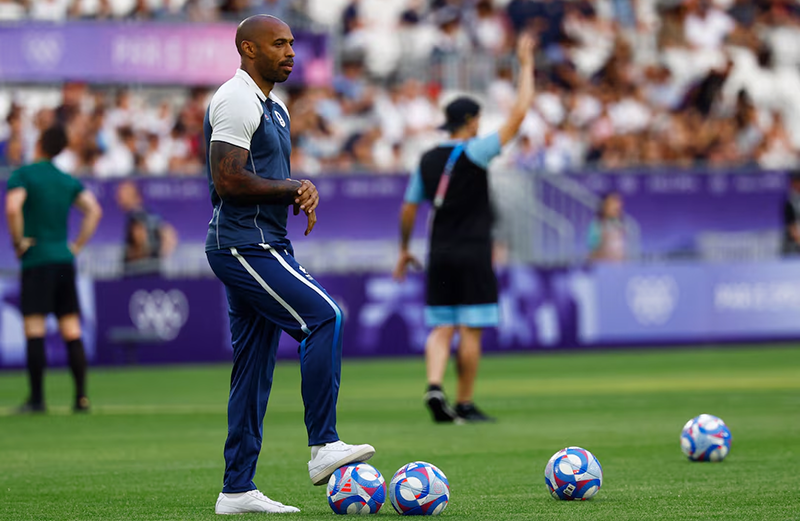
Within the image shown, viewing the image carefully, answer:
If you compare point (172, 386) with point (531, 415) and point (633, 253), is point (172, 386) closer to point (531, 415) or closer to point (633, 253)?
point (531, 415)

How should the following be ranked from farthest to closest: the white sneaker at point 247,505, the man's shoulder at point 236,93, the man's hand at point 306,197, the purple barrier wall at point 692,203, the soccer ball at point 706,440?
the purple barrier wall at point 692,203, the soccer ball at point 706,440, the white sneaker at point 247,505, the man's shoulder at point 236,93, the man's hand at point 306,197

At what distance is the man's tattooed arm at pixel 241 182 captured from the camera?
681 centimetres

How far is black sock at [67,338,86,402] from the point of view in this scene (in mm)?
13648

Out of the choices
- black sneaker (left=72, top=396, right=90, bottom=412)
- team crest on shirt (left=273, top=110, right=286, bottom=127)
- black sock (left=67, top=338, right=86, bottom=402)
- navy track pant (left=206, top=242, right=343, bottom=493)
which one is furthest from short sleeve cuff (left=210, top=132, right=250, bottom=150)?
black sneaker (left=72, top=396, right=90, bottom=412)

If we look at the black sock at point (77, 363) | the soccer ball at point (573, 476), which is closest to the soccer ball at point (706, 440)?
the soccer ball at point (573, 476)

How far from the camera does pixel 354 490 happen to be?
22.4 ft

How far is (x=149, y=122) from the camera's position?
24.9 m

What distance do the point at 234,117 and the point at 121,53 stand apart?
60.3 ft

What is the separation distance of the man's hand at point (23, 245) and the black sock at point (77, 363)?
3.12ft

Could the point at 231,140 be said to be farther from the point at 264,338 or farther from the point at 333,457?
the point at 333,457

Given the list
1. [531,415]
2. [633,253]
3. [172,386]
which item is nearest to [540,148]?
[633,253]

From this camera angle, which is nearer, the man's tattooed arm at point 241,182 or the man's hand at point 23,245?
the man's tattooed arm at point 241,182

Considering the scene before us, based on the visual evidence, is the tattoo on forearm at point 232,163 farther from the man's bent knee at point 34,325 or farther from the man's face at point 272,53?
the man's bent knee at point 34,325

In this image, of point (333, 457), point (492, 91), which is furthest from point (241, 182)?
point (492, 91)
